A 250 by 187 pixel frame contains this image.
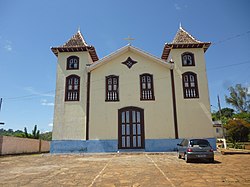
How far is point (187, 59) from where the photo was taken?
65.3 feet

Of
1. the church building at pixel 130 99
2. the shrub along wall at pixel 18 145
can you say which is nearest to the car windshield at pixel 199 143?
the church building at pixel 130 99

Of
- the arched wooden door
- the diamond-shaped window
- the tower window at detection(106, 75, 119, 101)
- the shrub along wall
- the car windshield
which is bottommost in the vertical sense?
the shrub along wall

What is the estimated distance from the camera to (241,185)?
5473mm

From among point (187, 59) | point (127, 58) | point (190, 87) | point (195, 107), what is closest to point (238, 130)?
point (195, 107)

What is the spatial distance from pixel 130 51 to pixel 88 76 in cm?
482

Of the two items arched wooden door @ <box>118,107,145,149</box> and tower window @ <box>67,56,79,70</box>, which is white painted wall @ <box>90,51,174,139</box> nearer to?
arched wooden door @ <box>118,107,145,149</box>

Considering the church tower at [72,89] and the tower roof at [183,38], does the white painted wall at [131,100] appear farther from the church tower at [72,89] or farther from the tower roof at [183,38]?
the tower roof at [183,38]

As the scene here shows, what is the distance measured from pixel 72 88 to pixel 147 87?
702 centimetres

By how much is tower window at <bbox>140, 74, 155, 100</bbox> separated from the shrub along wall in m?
14.0

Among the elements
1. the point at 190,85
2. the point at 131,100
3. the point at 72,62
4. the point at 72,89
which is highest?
the point at 72,62

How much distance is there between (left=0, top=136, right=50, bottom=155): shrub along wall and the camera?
20094 mm

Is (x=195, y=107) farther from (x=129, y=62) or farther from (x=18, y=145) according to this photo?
(x=18, y=145)

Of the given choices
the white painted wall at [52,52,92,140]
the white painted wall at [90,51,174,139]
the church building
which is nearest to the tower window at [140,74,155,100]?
the church building

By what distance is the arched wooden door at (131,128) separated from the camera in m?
18.2
